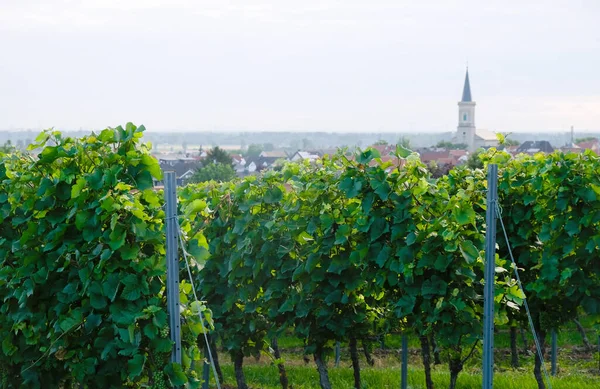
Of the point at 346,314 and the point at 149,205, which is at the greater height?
the point at 149,205

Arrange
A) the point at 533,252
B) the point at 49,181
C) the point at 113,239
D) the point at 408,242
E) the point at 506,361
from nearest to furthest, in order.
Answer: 1. the point at 113,239
2. the point at 49,181
3. the point at 408,242
4. the point at 533,252
5. the point at 506,361

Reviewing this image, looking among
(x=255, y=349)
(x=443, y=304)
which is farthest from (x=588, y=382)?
(x=255, y=349)

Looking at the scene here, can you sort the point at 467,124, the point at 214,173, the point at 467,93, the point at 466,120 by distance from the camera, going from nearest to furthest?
the point at 214,173
the point at 467,93
the point at 466,120
the point at 467,124

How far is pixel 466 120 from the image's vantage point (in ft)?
627

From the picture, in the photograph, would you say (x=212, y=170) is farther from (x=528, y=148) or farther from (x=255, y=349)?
(x=528, y=148)

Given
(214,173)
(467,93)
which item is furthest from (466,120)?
(214,173)

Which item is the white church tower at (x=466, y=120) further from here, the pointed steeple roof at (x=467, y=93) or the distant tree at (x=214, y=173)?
the distant tree at (x=214, y=173)

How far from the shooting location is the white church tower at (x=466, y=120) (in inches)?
7319

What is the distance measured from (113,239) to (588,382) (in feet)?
18.5

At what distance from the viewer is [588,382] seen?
7.77 meters

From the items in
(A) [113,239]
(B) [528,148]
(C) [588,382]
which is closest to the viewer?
(A) [113,239]

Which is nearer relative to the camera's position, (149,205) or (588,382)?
(149,205)

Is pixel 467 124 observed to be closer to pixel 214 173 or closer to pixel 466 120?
pixel 466 120

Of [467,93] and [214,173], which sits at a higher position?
[467,93]
